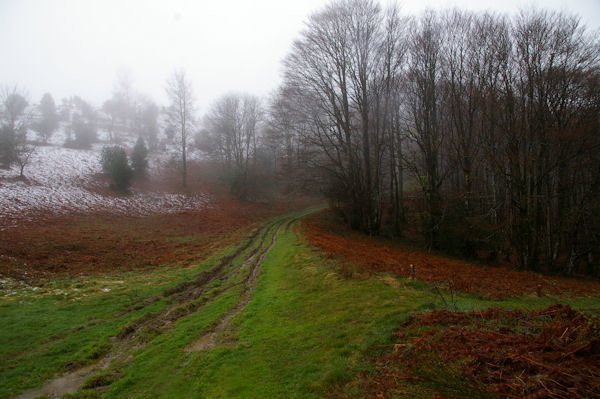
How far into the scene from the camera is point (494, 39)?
17.9 m

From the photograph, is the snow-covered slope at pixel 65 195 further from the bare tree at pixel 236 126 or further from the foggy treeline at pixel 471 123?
the foggy treeline at pixel 471 123

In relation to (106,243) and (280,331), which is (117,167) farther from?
(280,331)

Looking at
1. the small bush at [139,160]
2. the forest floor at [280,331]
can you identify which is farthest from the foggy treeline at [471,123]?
the small bush at [139,160]

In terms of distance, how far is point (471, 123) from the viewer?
19.0 metres

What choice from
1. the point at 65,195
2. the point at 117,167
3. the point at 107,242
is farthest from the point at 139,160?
the point at 107,242

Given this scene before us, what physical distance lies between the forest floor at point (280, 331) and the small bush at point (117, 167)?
61.9ft

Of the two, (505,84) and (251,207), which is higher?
(505,84)

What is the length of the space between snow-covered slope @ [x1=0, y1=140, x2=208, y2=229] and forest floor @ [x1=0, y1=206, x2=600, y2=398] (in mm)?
9926

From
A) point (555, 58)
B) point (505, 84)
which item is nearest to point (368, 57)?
point (505, 84)

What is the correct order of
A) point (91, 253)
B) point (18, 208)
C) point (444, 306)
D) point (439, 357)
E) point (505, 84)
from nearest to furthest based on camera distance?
point (439, 357) → point (444, 306) → point (91, 253) → point (505, 84) → point (18, 208)

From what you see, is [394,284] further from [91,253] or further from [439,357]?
[91,253]

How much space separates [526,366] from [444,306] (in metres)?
3.39

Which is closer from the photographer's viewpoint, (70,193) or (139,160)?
(70,193)

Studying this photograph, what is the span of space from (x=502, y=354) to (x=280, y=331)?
4.40 metres
